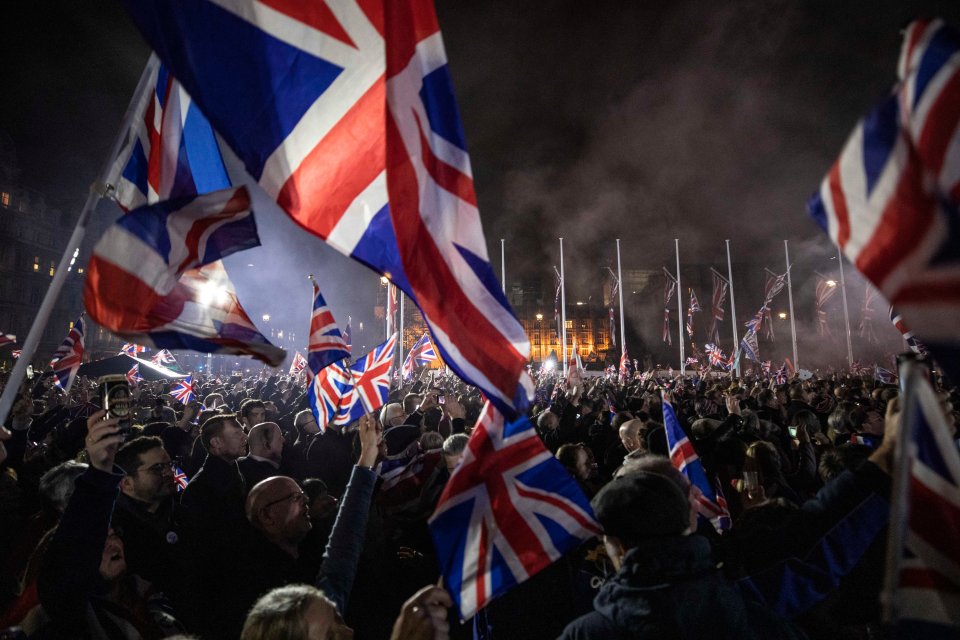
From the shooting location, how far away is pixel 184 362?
179 ft

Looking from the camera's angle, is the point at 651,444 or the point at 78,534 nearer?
the point at 78,534

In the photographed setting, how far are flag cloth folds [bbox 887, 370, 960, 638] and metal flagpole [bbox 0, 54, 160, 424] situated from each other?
122 inches

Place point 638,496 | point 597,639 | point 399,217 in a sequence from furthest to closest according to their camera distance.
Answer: point 399,217, point 638,496, point 597,639

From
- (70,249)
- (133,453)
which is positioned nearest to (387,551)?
(133,453)

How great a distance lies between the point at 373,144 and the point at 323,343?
4.00 meters

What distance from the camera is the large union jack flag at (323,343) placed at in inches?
245

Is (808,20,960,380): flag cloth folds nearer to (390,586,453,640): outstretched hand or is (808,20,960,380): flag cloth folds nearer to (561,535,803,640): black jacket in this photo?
(561,535,803,640): black jacket

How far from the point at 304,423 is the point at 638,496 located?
7.54 m

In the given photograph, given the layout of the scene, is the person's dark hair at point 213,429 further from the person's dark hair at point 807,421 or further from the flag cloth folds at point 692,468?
the person's dark hair at point 807,421

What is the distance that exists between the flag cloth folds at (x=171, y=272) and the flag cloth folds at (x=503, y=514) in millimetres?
1137

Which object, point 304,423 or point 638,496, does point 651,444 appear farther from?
point 304,423

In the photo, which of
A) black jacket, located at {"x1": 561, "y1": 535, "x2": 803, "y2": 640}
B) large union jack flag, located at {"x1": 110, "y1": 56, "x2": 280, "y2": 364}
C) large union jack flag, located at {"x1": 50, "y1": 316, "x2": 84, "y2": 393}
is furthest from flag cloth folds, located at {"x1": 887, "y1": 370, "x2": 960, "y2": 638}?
large union jack flag, located at {"x1": 50, "y1": 316, "x2": 84, "y2": 393}

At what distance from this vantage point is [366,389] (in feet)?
26.1

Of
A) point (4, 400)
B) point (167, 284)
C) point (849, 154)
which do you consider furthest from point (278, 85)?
point (849, 154)
